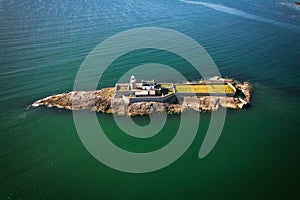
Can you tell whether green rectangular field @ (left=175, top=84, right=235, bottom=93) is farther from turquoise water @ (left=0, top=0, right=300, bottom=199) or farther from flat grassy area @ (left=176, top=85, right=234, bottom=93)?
turquoise water @ (left=0, top=0, right=300, bottom=199)

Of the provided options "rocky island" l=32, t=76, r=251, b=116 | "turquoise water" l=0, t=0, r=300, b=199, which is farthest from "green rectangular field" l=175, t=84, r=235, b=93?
"turquoise water" l=0, t=0, r=300, b=199

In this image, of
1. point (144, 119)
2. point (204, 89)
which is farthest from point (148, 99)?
point (204, 89)

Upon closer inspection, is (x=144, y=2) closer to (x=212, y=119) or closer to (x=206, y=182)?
(x=212, y=119)

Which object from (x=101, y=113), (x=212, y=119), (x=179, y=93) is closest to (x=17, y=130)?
(x=101, y=113)

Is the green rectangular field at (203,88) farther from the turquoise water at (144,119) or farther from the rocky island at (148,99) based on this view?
the turquoise water at (144,119)

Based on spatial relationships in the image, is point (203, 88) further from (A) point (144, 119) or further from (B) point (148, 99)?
(A) point (144, 119)

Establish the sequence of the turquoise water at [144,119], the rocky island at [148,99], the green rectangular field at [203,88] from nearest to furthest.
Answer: the turquoise water at [144,119] < the rocky island at [148,99] < the green rectangular field at [203,88]

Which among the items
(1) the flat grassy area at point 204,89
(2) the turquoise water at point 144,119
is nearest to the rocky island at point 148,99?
(1) the flat grassy area at point 204,89
